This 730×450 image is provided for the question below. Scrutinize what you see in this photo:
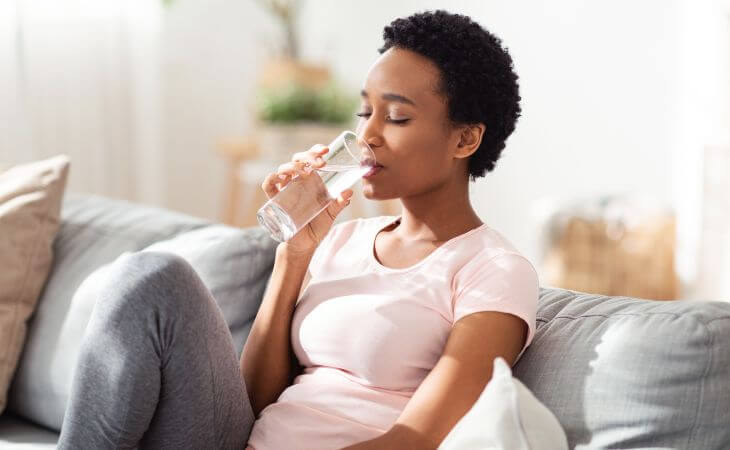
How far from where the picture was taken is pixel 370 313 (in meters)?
1.33

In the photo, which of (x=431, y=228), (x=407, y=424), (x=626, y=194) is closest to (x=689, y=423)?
(x=407, y=424)

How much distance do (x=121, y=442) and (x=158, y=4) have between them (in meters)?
3.01

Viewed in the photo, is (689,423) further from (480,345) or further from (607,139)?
(607,139)

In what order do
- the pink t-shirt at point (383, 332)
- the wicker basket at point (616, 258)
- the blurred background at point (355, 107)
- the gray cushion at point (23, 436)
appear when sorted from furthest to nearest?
the wicker basket at point (616, 258), the blurred background at point (355, 107), the gray cushion at point (23, 436), the pink t-shirt at point (383, 332)

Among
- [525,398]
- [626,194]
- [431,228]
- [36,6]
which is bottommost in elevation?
[626,194]

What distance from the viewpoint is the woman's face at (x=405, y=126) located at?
135 cm

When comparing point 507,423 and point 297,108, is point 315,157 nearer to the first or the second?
point 507,423

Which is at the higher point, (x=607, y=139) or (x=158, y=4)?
(x=158, y=4)

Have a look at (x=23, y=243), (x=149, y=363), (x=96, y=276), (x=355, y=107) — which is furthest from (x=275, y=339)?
(x=355, y=107)

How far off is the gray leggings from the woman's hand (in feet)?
0.74

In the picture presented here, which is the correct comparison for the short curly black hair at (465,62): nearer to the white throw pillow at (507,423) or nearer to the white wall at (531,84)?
the white throw pillow at (507,423)

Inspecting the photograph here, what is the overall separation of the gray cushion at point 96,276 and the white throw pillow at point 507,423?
68 cm

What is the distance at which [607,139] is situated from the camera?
406cm

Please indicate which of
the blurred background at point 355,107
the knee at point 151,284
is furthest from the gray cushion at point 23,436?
the blurred background at point 355,107
